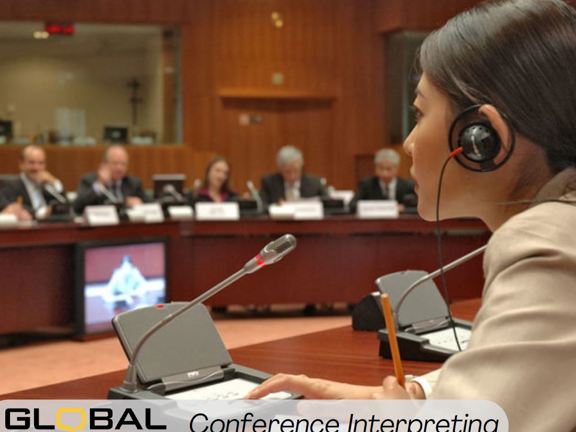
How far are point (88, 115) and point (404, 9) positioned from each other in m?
4.05

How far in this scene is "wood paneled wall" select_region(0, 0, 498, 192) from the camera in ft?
Result: 36.1

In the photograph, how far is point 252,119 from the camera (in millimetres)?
11461

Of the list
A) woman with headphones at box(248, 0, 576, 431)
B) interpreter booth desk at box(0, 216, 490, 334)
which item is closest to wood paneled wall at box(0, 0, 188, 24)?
interpreter booth desk at box(0, 216, 490, 334)

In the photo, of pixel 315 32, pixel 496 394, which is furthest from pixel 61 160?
pixel 496 394

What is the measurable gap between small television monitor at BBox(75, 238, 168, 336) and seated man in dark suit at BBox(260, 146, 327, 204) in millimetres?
1895

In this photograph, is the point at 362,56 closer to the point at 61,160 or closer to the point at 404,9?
the point at 404,9

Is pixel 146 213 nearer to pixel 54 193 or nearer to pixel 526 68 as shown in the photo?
pixel 54 193

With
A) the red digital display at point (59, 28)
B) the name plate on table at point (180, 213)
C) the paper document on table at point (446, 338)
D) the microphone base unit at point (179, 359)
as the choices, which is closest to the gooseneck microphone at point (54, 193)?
the name plate on table at point (180, 213)

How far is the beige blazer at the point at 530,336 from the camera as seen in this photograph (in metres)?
0.89

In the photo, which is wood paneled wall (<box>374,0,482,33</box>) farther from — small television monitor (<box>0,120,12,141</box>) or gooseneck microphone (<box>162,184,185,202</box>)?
small television monitor (<box>0,120,12,141</box>)

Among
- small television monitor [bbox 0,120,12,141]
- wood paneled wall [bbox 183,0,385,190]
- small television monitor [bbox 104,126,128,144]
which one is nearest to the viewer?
small television monitor [bbox 0,120,12,141]

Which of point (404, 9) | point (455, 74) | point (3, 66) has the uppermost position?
point (404, 9)

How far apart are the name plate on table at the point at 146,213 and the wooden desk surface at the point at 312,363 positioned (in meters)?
4.11

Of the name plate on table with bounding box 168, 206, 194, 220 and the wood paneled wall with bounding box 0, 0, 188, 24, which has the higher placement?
the wood paneled wall with bounding box 0, 0, 188, 24
